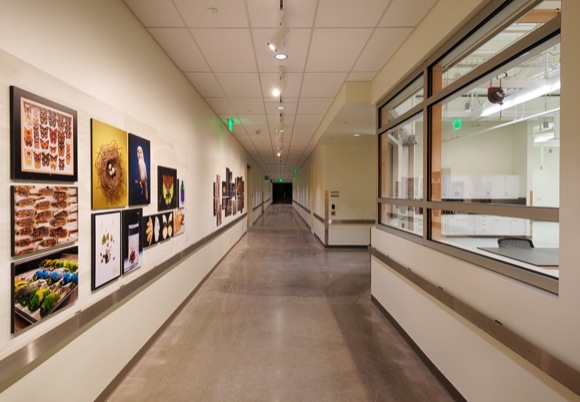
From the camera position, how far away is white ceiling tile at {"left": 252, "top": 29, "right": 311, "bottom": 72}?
3295mm

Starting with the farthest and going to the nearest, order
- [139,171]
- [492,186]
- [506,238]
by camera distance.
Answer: [492,186]
[506,238]
[139,171]

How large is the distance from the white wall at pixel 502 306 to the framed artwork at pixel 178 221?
297 cm

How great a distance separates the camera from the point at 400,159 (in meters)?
5.05

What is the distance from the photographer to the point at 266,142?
10266mm

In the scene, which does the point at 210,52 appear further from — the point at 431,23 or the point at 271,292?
the point at 271,292

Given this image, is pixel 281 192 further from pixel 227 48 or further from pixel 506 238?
pixel 227 48

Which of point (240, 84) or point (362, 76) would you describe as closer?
point (362, 76)

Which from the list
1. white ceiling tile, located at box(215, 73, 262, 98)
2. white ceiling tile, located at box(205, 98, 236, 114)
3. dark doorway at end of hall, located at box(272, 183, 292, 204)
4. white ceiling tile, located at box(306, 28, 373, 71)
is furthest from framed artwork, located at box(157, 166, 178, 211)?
dark doorway at end of hall, located at box(272, 183, 292, 204)

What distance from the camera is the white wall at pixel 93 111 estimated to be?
1.62 m

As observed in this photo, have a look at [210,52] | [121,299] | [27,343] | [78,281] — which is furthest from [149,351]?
[210,52]

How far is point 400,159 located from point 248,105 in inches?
122

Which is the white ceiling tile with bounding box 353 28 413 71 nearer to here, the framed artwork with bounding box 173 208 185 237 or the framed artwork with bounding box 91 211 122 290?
the framed artwork with bounding box 173 208 185 237

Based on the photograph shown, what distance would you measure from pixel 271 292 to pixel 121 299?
9.37 feet

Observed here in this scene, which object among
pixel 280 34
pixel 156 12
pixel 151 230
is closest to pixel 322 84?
pixel 280 34
